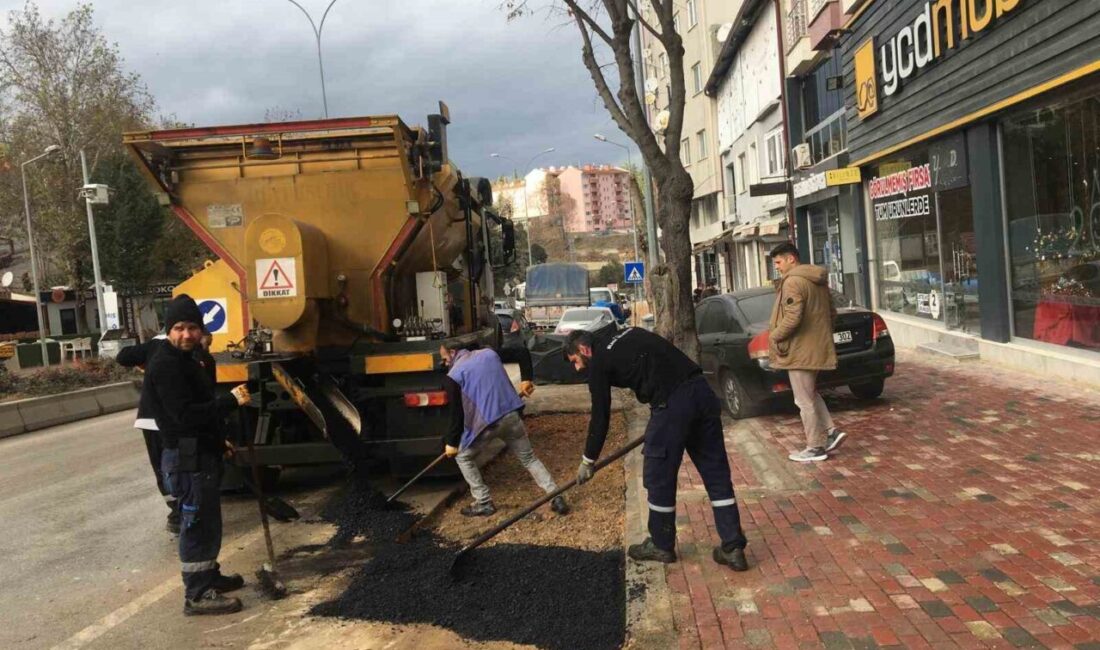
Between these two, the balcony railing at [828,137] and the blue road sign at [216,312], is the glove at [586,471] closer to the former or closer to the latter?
the blue road sign at [216,312]

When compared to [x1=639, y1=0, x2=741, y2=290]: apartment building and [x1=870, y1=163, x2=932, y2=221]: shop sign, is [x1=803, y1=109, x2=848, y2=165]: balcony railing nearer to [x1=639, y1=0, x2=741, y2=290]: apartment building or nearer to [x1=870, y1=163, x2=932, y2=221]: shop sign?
[x1=870, y1=163, x2=932, y2=221]: shop sign

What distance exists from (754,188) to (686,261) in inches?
516

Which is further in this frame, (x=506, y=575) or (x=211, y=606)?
(x=506, y=575)

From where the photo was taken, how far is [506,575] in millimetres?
4785

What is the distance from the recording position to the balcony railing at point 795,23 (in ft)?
63.2

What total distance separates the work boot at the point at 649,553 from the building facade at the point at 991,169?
6.28 metres

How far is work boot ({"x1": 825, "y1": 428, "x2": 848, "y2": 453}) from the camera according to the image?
21.2ft

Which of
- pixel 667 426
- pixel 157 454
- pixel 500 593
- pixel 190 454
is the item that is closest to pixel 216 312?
pixel 157 454

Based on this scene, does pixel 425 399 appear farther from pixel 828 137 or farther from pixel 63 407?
pixel 828 137

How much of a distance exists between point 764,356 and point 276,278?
15.7ft

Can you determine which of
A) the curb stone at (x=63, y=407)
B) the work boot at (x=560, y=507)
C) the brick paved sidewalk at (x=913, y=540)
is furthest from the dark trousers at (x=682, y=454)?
the curb stone at (x=63, y=407)

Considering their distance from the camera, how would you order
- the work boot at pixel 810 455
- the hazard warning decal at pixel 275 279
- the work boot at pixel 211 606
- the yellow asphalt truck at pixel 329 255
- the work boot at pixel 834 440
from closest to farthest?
the work boot at pixel 211 606
the hazard warning decal at pixel 275 279
the work boot at pixel 810 455
the work boot at pixel 834 440
the yellow asphalt truck at pixel 329 255

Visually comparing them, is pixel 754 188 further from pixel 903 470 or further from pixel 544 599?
pixel 544 599

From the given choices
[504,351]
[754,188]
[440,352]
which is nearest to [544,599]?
[440,352]
